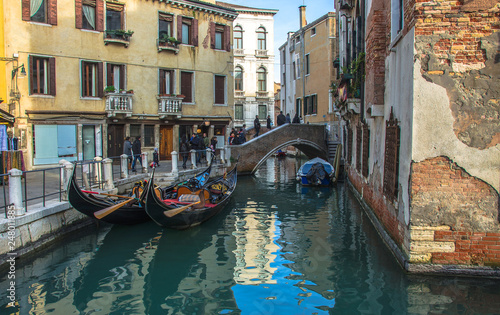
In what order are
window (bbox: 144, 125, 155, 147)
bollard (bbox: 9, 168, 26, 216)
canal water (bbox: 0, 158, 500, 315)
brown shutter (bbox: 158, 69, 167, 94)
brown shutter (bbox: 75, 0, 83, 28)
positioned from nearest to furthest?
1. canal water (bbox: 0, 158, 500, 315)
2. bollard (bbox: 9, 168, 26, 216)
3. brown shutter (bbox: 75, 0, 83, 28)
4. window (bbox: 144, 125, 155, 147)
5. brown shutter (bbox: 158, 69, 167, 94)

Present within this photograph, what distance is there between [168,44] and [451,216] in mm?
12945

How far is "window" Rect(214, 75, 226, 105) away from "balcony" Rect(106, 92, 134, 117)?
4.01 metres

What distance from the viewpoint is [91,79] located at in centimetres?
1398

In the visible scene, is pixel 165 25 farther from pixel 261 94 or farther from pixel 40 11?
pixel 261 94

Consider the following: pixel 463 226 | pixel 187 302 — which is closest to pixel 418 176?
pixel 463 226

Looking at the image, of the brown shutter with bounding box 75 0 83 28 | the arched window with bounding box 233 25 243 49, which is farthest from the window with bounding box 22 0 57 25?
the arched window with bounding box 233 25 243 49

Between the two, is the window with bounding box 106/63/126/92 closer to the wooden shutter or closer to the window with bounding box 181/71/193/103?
the window with bounding box 181/71/193/103

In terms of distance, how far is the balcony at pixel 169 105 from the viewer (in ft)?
50.6

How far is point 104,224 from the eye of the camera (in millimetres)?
8414

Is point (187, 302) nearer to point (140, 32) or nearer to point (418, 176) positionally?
point (418, 176)

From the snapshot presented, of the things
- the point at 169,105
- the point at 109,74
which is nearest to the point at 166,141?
the point at 169,105

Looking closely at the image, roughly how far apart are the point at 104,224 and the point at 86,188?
0.82m

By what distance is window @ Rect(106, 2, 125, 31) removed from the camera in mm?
14422

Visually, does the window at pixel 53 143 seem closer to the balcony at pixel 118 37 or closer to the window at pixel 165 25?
the balcony at pixel 118 37
